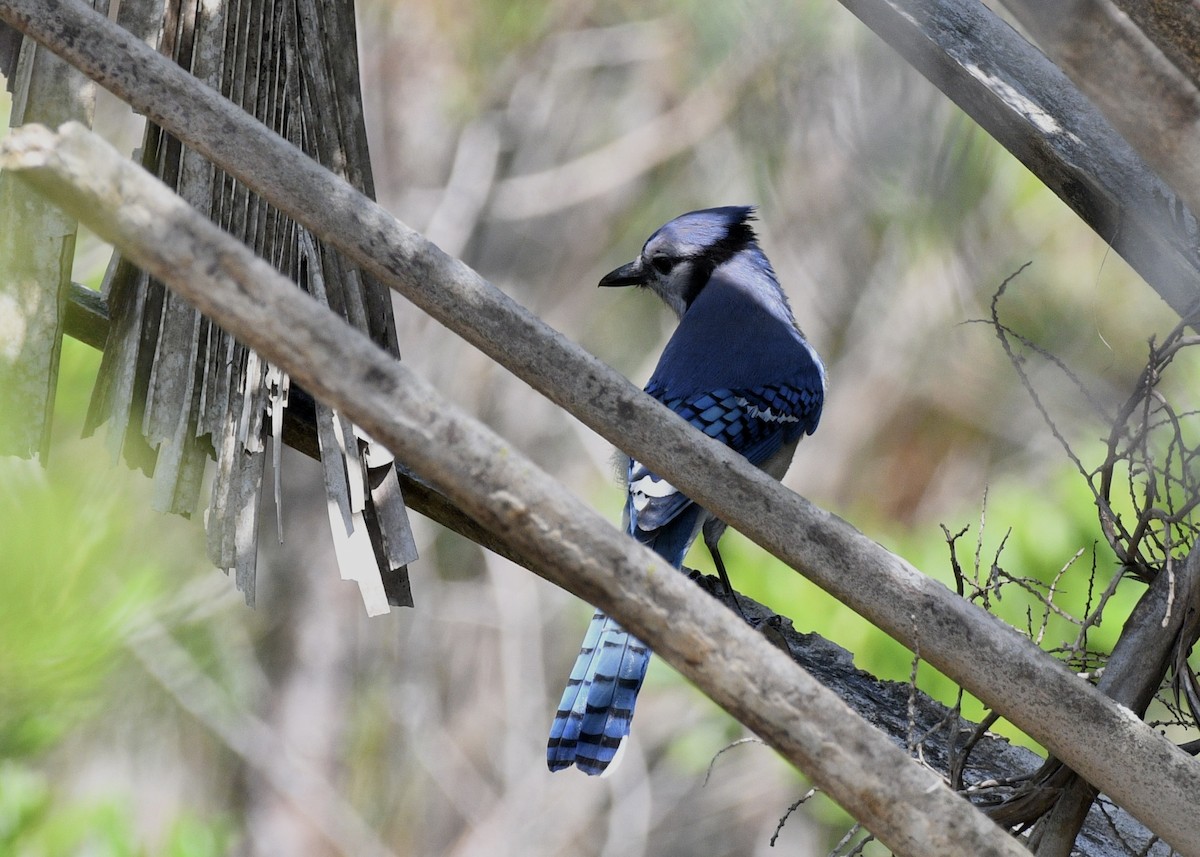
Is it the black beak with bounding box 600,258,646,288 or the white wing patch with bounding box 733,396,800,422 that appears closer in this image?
the white wing patch with bounding box 733,396,800,422

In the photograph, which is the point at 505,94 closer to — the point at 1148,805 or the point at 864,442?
the point at 864,442

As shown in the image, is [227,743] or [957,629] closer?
[957,629]

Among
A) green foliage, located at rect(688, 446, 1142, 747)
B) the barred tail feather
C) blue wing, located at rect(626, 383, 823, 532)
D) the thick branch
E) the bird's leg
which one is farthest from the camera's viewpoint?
green foliage, located at rect(688, 446, 1142, 747)

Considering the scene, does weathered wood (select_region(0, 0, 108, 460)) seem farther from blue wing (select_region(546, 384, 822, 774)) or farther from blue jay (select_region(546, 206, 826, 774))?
blue jay (select_region(546, 206, 826, 774))

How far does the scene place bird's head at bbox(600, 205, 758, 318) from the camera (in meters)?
2.85

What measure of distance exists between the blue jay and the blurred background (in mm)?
1397

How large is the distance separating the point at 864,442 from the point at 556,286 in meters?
1.58

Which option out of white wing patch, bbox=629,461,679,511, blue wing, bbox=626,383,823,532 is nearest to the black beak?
blue wing, bbox=626,383,823,532

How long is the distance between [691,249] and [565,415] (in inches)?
102

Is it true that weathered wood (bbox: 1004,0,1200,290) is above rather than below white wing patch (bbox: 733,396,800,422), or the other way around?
below

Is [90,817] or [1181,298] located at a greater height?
[1181,298]

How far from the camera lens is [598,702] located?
1.80m

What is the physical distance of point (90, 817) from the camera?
2.23 meters

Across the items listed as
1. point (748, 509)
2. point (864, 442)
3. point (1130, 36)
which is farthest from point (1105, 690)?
point (864, 442)
